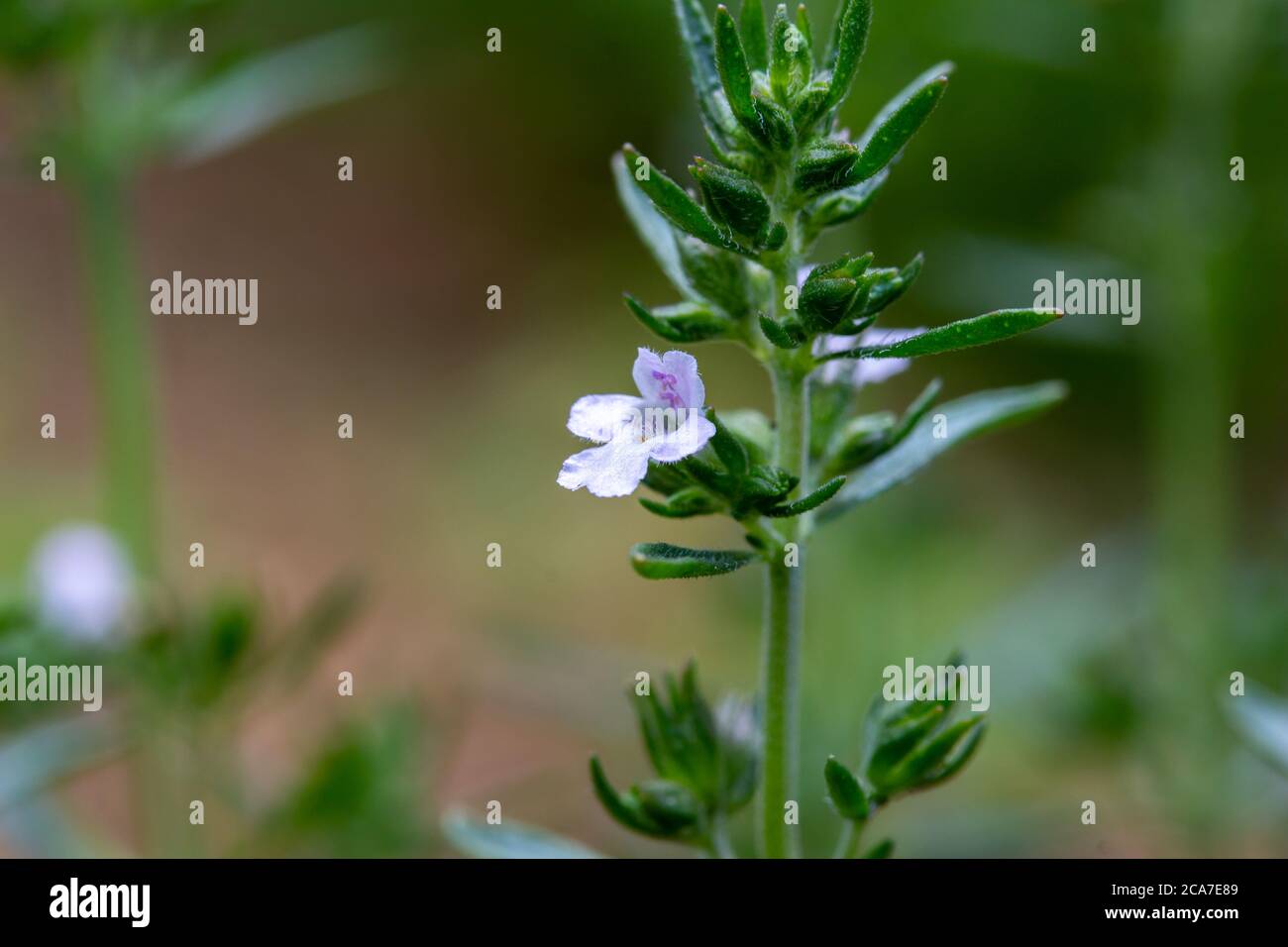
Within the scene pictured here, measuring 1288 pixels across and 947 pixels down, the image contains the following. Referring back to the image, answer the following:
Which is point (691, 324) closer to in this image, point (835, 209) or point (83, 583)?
point (835, 209)

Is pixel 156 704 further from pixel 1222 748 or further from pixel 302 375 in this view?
pixel 302 375

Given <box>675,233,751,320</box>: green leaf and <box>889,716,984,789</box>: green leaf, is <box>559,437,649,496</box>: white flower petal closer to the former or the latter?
<box>675,233,751,320</box>: green leaf

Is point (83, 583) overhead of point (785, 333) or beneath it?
beneath

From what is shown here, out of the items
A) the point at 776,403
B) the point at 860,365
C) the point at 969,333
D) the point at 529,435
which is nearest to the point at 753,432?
the point at 776,403

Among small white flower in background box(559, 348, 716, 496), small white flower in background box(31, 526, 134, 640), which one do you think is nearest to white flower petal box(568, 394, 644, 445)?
small white flower in background box(559, 348, 716, 496)

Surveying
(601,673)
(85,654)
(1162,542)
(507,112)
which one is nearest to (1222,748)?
(1162,542)

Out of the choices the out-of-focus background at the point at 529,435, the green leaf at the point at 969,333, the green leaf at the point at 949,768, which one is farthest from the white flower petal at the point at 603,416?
the out-of-focus background at the point at 529,435
